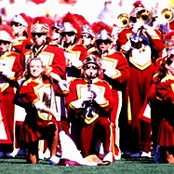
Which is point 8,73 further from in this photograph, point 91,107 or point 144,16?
point 144,16

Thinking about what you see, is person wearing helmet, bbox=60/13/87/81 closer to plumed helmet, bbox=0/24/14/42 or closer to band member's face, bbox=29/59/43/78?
plumed helmet, bbox=0/24/14/42

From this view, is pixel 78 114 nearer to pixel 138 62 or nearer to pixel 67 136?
pixel 67 136

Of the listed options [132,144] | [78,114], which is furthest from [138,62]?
[78,114]

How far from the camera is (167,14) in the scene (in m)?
17.0

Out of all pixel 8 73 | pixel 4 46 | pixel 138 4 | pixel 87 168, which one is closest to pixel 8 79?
pixel 8 73

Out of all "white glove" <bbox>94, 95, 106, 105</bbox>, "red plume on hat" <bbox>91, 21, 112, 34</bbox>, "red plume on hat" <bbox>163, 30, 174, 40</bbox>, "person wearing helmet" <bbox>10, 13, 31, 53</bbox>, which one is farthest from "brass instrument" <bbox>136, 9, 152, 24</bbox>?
"white glove" <bbox>94, 95, 106, 105</bbox>

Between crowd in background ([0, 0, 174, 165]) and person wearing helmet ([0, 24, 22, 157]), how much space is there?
A: 0.01m

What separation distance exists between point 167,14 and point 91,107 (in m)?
2.99

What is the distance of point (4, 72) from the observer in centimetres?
1548

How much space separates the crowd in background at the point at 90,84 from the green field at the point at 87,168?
0.23m

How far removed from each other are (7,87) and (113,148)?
1356 millimetres

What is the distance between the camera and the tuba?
55.6ft

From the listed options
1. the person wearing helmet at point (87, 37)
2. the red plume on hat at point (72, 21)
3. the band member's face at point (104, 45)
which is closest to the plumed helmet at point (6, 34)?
the red plume on hat at point (72, 21)

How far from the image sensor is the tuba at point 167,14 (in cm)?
1694
